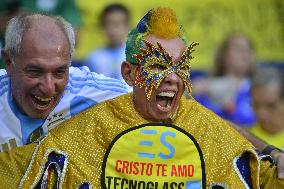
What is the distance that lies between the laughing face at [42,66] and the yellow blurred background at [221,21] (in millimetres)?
3726

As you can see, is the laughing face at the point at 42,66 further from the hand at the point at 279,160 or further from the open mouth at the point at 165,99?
the hand at the point at 279,160

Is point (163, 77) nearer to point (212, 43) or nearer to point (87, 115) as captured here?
point (87, 115)

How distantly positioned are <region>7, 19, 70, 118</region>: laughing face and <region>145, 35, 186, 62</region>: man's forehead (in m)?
0.65

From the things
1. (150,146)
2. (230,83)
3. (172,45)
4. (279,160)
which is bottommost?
(279,160)

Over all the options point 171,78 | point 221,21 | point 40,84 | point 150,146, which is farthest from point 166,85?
point 221,21

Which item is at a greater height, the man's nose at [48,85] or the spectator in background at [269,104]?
the man's nose at [48,85]

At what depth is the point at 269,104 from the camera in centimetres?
745

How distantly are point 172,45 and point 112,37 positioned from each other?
393 centimetres

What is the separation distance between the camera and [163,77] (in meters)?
5.13

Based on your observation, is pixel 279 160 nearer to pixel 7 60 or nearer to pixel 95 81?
pixel 95 81

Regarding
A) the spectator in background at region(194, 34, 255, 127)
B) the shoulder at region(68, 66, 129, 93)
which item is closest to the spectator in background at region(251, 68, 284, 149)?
the spectator in background at region(194, 34, 255, 127)

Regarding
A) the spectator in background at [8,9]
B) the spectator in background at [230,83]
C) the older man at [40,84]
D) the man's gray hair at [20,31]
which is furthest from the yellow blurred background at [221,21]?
the man's gray hair at [20,31]

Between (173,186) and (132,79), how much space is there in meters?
0.57

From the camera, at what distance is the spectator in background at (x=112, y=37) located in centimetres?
896
